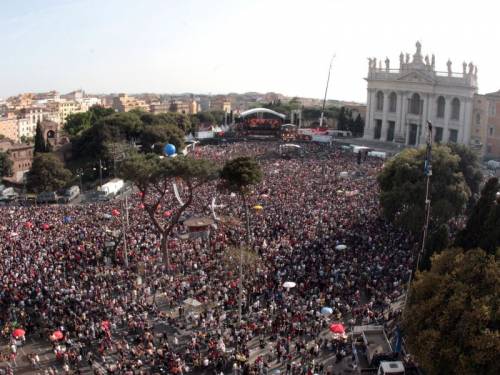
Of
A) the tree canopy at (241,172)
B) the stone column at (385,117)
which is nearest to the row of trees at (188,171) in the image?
the tree canopy at (241,172)

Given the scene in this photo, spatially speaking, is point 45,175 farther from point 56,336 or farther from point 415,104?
point 415,104

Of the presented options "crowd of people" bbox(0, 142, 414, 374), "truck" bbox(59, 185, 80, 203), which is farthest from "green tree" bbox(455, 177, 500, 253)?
"truck" bbox(59, 185, 80, 203)

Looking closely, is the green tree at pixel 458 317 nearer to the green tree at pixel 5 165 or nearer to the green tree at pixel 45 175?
Result: the green tree at pixel 45 175

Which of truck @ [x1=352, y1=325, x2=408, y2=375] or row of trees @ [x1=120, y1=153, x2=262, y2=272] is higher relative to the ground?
row of trees @ [x1=120, y1=153, x2=262, y2=272]

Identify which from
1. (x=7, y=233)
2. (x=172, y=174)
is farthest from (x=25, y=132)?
(x=172, y=174)

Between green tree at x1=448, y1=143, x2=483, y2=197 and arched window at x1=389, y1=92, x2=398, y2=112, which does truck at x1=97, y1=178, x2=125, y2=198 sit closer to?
green tree at x1=448, y1=143, x2=483, y2=197

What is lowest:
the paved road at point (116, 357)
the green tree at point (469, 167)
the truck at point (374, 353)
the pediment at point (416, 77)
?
the paved road at point (116, 357)

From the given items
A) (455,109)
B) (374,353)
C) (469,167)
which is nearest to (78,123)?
(455,109)
